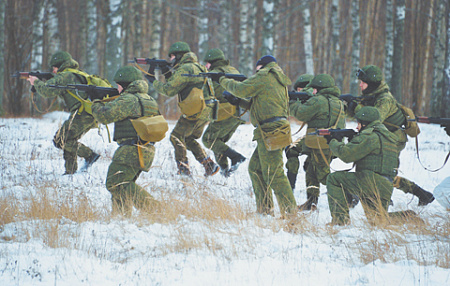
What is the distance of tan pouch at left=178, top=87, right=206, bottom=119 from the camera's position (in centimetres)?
651

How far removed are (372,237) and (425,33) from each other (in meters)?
16.2

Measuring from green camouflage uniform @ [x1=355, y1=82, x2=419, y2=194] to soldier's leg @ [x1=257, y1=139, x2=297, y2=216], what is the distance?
1565mm

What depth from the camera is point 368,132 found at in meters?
4.77

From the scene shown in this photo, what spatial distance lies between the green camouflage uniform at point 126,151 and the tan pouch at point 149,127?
112 millimetres

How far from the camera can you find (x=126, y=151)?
4871 millimetres

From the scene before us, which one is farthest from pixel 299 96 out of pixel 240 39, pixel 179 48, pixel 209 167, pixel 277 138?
pixel 240 39

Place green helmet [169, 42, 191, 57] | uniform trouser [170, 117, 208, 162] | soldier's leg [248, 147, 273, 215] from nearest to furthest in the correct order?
soldier's leg [248, 147, 273, 215] < green helmet [169, 42, 191, 57] < uniform trouser [170, 117, 208, 162]

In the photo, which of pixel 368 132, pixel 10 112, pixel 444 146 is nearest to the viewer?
pixel 368 132

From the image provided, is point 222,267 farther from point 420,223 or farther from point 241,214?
point 420,223

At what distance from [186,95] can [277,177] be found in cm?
210

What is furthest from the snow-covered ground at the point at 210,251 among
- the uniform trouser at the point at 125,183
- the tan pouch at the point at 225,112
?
the tan pouch at the point at 225,112

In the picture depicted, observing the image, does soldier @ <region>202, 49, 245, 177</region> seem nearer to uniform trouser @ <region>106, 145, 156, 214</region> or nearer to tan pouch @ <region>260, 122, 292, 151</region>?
tan pouch @ <region>260, 122, 292, 151</region>

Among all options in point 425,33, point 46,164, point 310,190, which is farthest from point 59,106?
point 425,33

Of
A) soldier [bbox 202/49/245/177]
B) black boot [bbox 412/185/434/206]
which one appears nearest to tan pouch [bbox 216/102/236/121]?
soldier [bbox 202/49/245/177]
